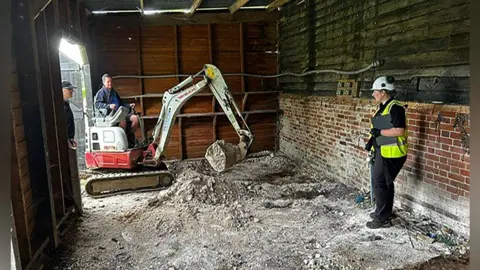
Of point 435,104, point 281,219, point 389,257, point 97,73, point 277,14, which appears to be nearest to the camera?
point 389,257

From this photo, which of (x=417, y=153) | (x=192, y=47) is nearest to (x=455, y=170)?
(x=417, y=153)

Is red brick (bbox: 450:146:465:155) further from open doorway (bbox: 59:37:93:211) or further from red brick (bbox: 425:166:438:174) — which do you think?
open doorway (bbox: 59:37:93:211)

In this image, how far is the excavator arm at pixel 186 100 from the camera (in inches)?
239

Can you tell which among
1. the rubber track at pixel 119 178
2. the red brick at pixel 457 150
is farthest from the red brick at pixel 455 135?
the rubber track at pixel 119 178

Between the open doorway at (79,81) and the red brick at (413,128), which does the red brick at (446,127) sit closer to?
the red brick at (413,128)

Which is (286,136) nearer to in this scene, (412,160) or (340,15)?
(340,15)

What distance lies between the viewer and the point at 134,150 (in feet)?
20.8

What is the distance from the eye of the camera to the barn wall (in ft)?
12.8

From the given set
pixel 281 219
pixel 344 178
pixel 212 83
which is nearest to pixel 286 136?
pixel 344 178

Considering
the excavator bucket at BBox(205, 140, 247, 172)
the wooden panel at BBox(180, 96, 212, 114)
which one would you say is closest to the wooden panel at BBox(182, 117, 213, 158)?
the wooden panel at BBox(180, 96, 212, 114)

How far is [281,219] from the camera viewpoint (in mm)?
4820

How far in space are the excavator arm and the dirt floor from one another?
790mm

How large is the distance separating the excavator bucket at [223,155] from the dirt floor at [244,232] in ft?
0.96

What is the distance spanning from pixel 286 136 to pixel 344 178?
2835 mm
